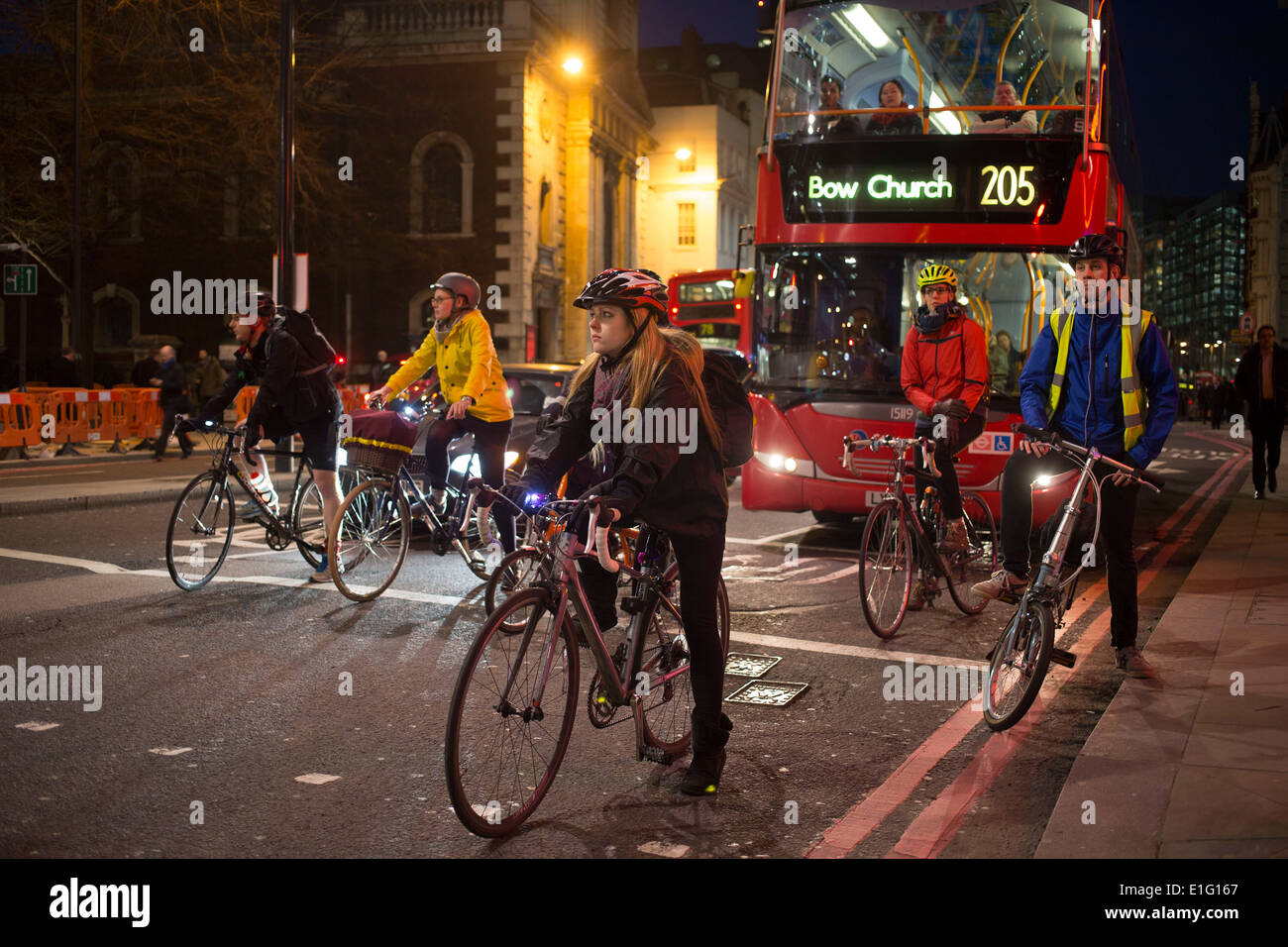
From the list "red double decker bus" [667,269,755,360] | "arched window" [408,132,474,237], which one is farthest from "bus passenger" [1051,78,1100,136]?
"arched window" [408,132,474,237]

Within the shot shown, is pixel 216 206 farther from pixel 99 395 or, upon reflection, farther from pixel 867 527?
pixel 867 527

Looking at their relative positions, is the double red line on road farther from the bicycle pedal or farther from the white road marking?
the bicycle pedal

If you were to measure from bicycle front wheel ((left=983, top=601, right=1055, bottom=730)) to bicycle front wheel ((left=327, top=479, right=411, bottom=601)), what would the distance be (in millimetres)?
4002

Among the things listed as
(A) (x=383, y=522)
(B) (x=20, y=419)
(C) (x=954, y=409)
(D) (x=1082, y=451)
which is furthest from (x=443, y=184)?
(D) (x=1082, y=451)

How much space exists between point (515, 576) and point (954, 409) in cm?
317

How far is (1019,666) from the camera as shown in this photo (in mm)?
5523

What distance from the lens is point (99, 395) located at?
21766 mm

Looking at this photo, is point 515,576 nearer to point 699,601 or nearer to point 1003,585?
point 699,601

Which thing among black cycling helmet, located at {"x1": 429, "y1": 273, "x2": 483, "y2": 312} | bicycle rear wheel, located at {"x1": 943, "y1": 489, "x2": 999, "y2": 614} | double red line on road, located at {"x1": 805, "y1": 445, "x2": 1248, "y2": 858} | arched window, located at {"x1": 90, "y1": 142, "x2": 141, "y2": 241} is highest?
arched window, located at {"x1": 90, "y1": 142, "x2": 141, "y2": 241}

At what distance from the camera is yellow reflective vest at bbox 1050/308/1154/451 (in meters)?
6.07

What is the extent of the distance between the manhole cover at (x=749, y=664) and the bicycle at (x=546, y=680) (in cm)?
178
